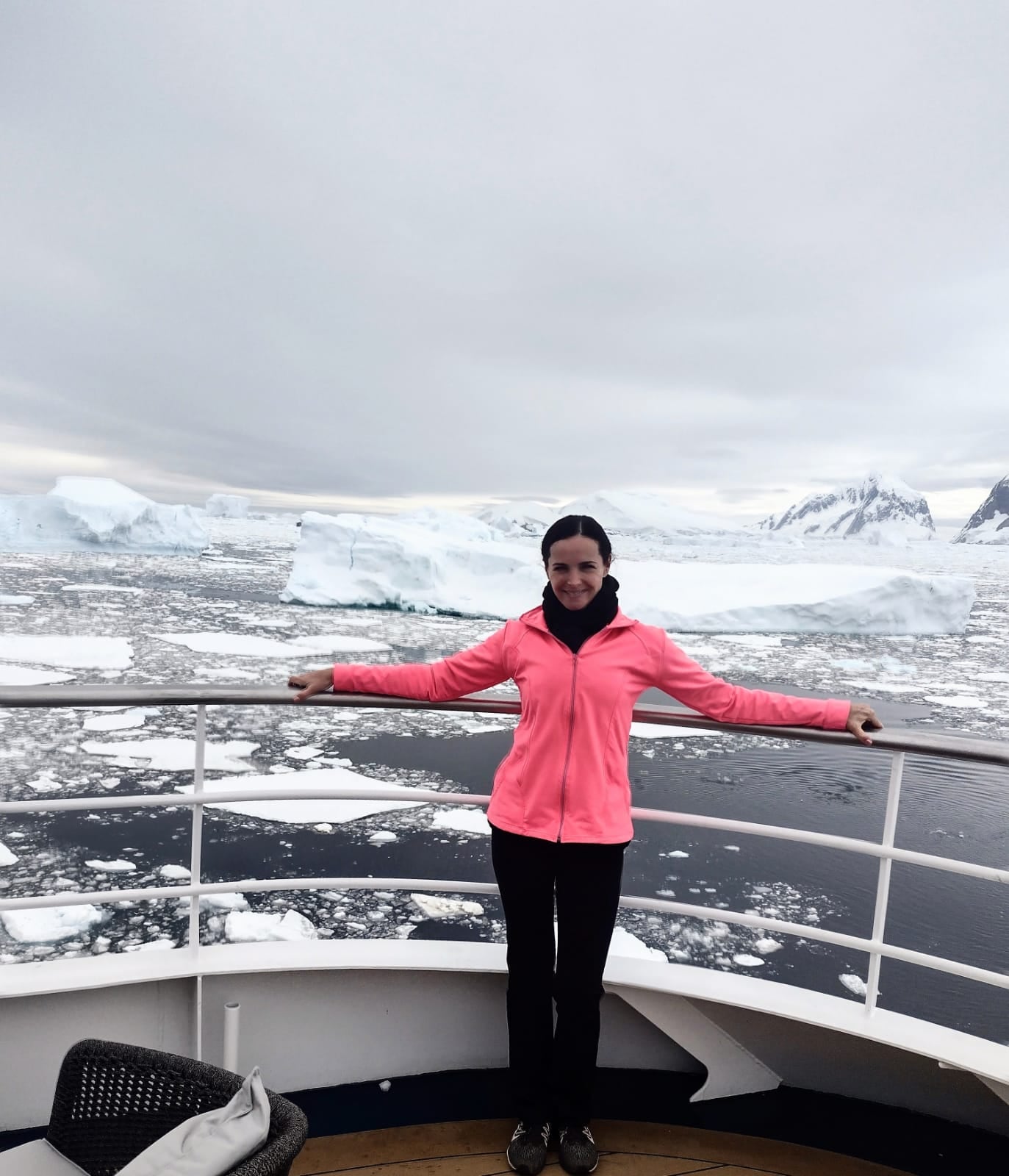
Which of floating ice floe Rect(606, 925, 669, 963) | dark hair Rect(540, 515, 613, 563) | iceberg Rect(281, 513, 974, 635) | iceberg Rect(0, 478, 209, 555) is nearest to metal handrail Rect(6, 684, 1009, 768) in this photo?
dark hair Rect(540, 515, 613, 563)

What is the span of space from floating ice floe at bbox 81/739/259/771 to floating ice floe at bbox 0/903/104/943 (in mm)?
1970

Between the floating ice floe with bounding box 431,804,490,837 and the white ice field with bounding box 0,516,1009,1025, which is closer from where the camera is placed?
the white ice field with bounding box 0,516,1009,1025

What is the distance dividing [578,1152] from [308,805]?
16.8 ft

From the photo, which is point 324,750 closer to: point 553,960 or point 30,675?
point 30,675

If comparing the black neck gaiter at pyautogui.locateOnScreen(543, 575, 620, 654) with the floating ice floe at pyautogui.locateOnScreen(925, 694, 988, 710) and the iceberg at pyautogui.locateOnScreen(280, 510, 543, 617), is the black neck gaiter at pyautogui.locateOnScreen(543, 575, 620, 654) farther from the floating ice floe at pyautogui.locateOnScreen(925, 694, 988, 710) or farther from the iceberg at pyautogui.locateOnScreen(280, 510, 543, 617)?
the iceberg at pyautogui.locateOnScreen(280, 510, 543, 617)

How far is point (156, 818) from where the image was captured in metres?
5.53

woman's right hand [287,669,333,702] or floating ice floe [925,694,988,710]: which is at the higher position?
woman's right hand [287,669,333,702]

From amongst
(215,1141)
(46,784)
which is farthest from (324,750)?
(215,1141)

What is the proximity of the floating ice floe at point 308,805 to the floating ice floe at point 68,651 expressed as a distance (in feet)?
15.2

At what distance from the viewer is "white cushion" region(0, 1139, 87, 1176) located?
818 mm

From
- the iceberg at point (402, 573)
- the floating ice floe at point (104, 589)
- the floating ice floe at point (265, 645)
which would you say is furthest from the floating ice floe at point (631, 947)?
the floating ice floe at point (104, 589)

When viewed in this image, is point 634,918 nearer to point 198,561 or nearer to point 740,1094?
point 740,1094

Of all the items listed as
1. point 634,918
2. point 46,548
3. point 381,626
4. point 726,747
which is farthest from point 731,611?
point 46,548

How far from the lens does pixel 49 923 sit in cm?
400
